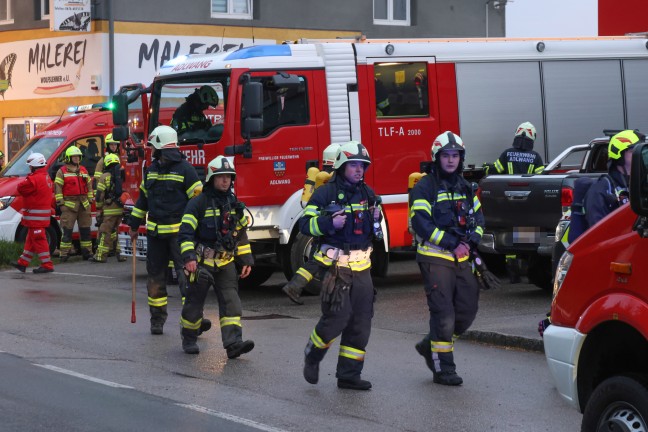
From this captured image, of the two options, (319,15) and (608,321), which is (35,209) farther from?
(608,321)

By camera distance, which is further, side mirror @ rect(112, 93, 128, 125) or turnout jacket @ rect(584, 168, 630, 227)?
side mirror @ rect(112, 93, 128, 125)

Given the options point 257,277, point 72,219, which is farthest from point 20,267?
point 257,277

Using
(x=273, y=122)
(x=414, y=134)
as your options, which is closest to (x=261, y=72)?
(x=273, y=122)

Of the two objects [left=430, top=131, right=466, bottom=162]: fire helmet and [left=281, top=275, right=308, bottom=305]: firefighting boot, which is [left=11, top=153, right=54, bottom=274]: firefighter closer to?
[left=281, top=275, right=308, bottom=305]: firefighting boot

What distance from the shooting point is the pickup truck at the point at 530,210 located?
13070 mm

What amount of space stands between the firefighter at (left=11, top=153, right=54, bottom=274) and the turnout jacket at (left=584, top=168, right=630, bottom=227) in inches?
423

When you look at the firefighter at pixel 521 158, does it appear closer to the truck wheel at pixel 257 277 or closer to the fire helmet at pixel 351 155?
the truck wheel at pixel 257 277

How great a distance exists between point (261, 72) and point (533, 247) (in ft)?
12.7

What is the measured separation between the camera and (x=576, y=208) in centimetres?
932

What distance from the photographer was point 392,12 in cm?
2891

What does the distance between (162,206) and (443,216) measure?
3586 millimetres

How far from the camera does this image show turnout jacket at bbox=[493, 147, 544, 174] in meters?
14.9

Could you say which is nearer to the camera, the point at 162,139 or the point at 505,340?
the point at 505,340

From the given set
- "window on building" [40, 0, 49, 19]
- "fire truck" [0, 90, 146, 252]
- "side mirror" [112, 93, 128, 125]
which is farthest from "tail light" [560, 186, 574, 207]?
"window on building" [40, 0, 49, 19]
